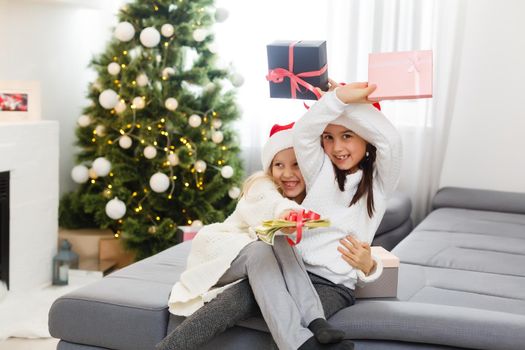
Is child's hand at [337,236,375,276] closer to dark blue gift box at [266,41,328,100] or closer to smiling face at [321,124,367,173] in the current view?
smiling face at [321,124,367,173]

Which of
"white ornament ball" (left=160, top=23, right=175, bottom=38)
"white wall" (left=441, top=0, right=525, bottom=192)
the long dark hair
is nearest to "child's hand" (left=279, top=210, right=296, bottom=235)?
the long dark hair

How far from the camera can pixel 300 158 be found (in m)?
2.44

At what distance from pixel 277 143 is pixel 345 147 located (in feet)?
0.85

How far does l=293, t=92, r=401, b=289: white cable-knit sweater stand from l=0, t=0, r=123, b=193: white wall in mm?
2305

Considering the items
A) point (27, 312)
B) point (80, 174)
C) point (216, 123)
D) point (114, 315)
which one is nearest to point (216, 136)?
point (216, 123)

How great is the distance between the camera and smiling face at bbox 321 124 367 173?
2443 mm

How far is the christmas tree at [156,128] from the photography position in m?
4.23

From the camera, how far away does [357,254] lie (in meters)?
2.33

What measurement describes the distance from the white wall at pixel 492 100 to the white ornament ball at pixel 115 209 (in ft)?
6.32

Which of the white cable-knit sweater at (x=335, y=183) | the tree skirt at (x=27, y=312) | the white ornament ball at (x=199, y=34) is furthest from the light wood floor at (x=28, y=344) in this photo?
the white ornament ball at (x=199, y=34)

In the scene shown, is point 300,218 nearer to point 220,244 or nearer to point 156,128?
point 220,244

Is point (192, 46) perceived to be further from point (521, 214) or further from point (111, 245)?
point (521, 214)

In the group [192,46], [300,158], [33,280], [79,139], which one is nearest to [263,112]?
[192,46]

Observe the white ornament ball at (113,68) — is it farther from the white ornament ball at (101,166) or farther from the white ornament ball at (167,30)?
the white ornament ball at (101,166)
